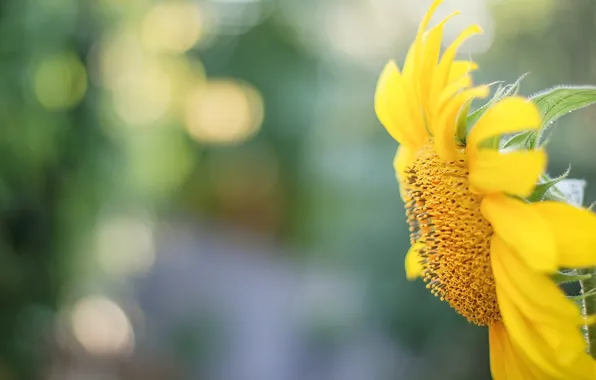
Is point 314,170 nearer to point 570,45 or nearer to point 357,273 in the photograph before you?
point 357,273

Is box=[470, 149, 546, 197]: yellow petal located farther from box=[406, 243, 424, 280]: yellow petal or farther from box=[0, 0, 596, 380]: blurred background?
box=[0, 0, 596, 380]: blurred background

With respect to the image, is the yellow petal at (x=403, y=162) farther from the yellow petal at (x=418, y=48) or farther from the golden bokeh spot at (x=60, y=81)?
the golden bokeh spot at (x=60, y=81)

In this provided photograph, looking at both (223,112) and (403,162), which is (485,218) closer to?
(403,162)

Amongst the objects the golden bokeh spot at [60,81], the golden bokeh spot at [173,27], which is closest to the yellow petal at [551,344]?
the golden bokeh spot at [60,81]

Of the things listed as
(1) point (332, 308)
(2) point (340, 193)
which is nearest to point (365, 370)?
(1) point (332, 308)

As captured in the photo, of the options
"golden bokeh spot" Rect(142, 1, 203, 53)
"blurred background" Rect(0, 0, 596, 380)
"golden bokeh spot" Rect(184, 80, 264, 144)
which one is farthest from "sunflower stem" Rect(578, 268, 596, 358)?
"golden bokeh spot" Rect(184, 80, 264, 144)
